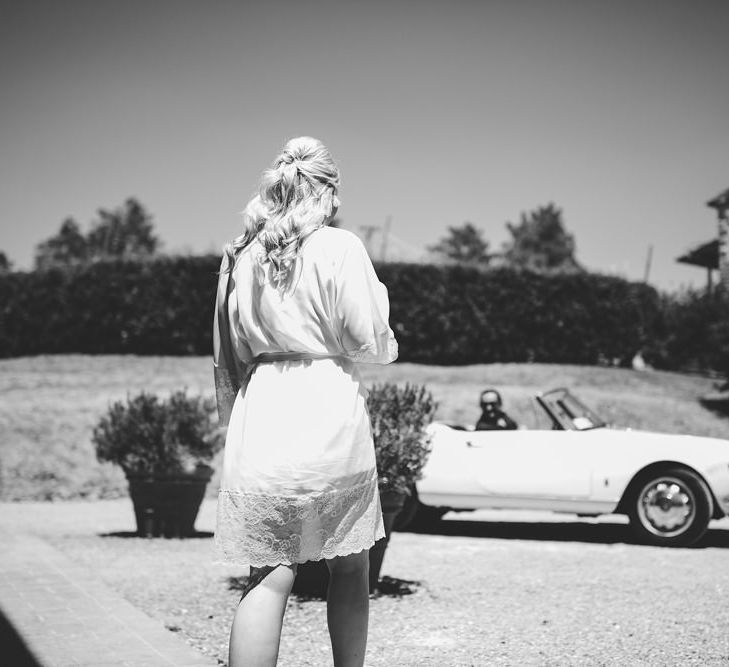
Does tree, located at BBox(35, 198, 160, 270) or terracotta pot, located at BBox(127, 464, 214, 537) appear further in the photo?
tree, located at BBox(35, 198, 160, 270)

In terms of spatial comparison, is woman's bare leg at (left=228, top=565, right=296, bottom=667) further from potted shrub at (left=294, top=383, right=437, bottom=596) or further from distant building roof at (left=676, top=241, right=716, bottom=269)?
distant building roof at (left=676, top=241, right=716, bottom=269)

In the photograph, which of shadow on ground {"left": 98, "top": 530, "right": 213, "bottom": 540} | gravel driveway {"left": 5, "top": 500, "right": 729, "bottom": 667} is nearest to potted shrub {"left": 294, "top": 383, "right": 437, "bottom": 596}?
gravel driveway {"left": 5, "top": 500, "right": 729, "bottom": 667}

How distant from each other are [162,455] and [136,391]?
977cm

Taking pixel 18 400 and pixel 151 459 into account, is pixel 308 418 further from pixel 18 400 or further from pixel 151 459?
pixel 18 400

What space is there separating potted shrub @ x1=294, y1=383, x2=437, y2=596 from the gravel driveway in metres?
0.17

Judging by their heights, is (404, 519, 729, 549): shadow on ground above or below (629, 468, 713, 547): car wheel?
below

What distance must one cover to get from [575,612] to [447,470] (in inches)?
134

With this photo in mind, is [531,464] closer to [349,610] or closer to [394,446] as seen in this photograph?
[394,446]

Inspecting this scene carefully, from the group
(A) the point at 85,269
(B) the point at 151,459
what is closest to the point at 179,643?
(B) the point at 151,459

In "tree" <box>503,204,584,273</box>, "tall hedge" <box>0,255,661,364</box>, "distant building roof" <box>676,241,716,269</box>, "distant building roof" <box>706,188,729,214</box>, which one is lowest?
"tall hedge" <box>0,255,661,364</box>

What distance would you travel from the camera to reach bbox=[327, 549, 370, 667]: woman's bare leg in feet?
9.61

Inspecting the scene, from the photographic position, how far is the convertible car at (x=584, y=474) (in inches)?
328

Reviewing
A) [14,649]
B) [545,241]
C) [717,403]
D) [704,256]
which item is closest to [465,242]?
[545,241]

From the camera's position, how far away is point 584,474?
337 inches
